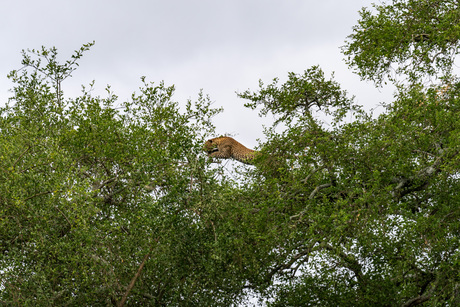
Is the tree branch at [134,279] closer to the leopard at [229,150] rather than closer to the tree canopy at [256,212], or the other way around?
the tree canopy at [256,212]

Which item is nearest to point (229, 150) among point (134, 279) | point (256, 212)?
point (256, 212)

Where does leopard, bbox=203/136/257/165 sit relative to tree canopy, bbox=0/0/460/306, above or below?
above

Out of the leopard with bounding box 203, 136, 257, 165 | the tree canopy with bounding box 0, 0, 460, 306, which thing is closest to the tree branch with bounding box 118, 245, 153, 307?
the tree canopy with bounding box 0, 0, 460, 306

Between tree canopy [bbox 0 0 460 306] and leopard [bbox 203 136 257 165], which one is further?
leopard [bbox 203 136 257 165]

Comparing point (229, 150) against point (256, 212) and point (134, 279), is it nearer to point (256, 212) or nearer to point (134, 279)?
point (256, 212)

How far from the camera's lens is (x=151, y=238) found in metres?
16.5

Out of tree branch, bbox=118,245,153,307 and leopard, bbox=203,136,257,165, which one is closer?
tree branch, bbox=118,245,153,307

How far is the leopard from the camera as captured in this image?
26.1 meters

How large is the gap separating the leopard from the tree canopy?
2.84 metres

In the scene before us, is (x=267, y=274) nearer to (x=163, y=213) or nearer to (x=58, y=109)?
(x=163, y=213)

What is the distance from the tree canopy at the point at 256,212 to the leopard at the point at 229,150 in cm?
284

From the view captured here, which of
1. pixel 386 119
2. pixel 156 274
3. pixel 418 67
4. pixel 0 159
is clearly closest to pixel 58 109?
pixel 0 159

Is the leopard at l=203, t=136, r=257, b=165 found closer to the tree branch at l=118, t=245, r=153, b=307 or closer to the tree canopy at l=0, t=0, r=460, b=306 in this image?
the tree canopy at l=0, t=0, r=460, b=306

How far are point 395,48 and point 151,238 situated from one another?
1282cm
